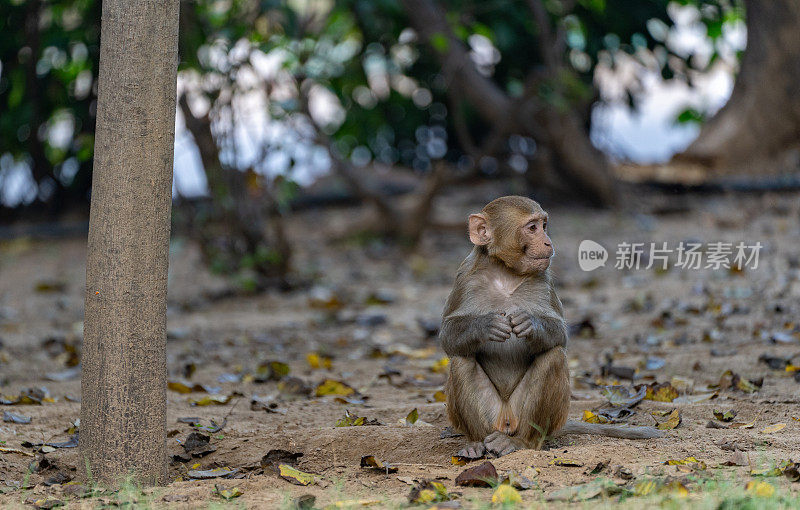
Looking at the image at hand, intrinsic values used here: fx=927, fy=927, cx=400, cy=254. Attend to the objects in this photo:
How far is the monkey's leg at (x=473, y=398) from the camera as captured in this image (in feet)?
13.8

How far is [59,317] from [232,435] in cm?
457

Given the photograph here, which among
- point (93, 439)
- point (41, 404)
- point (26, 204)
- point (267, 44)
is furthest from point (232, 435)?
point (26, 204)

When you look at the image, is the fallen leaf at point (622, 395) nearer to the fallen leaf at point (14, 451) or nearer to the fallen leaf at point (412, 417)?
the fallen leaf at point (412, 417)

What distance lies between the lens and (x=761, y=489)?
3303 mm

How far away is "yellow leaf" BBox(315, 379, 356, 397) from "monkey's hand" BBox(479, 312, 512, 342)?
5.77 ft

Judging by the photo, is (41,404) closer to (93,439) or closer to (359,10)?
(93,439)

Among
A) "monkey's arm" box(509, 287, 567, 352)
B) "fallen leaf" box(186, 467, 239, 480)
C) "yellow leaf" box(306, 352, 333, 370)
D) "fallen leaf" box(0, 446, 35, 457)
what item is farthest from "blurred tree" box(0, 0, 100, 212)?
"monkey's arm" box(509, 287, 567, 352)

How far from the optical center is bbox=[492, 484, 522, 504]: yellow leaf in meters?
3.41

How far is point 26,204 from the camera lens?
12.5m

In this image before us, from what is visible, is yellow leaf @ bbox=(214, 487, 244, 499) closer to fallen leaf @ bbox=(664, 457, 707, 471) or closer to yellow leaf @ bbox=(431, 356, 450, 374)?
fallen leaf @ bbox=(664, 457, 707, 471)

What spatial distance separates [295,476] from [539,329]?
1.22 metres

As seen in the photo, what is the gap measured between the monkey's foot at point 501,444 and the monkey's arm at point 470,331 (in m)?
0.39

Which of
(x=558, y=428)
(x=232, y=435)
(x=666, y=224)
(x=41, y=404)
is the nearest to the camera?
(x=558, y=428)

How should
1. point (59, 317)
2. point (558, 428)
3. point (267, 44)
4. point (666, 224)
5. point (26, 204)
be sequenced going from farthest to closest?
point (26, 204) < point (666, 224) < point (59, 317) < point (267, 44) < point (558, 428)
